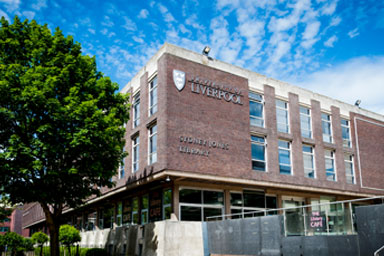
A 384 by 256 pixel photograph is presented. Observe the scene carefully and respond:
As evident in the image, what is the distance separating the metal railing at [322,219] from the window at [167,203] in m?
7.68

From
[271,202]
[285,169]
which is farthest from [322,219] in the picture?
[285,169]

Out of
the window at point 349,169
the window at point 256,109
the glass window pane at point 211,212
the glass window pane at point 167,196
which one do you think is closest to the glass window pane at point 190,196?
the glass window pane at point 167,196

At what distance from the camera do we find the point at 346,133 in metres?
32.0

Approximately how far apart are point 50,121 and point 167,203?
838cm

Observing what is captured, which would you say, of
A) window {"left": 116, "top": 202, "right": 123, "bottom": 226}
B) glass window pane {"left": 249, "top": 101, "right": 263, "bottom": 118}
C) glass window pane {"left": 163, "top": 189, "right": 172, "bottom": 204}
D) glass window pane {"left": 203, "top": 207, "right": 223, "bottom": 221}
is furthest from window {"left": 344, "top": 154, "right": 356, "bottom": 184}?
window {"left": 116, "top": 202, "right": 123, "bottom": 226}

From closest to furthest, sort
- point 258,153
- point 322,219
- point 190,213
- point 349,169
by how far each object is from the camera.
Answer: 1. point 322,219
2. point 190,213
3. point 258,153
4. point 349,169

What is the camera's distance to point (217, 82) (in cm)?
2464

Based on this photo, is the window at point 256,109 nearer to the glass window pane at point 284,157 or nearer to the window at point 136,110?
the glass window pane at point 284,157

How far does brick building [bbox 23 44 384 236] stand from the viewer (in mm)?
22266

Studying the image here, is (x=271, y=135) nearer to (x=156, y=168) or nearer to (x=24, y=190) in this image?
(x=156, y=168)

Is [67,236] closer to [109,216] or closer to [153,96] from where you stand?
[109,216]

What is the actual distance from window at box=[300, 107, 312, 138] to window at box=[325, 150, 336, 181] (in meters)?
2.34

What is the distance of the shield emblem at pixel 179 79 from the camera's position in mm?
22828

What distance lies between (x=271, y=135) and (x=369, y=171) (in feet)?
37.0
